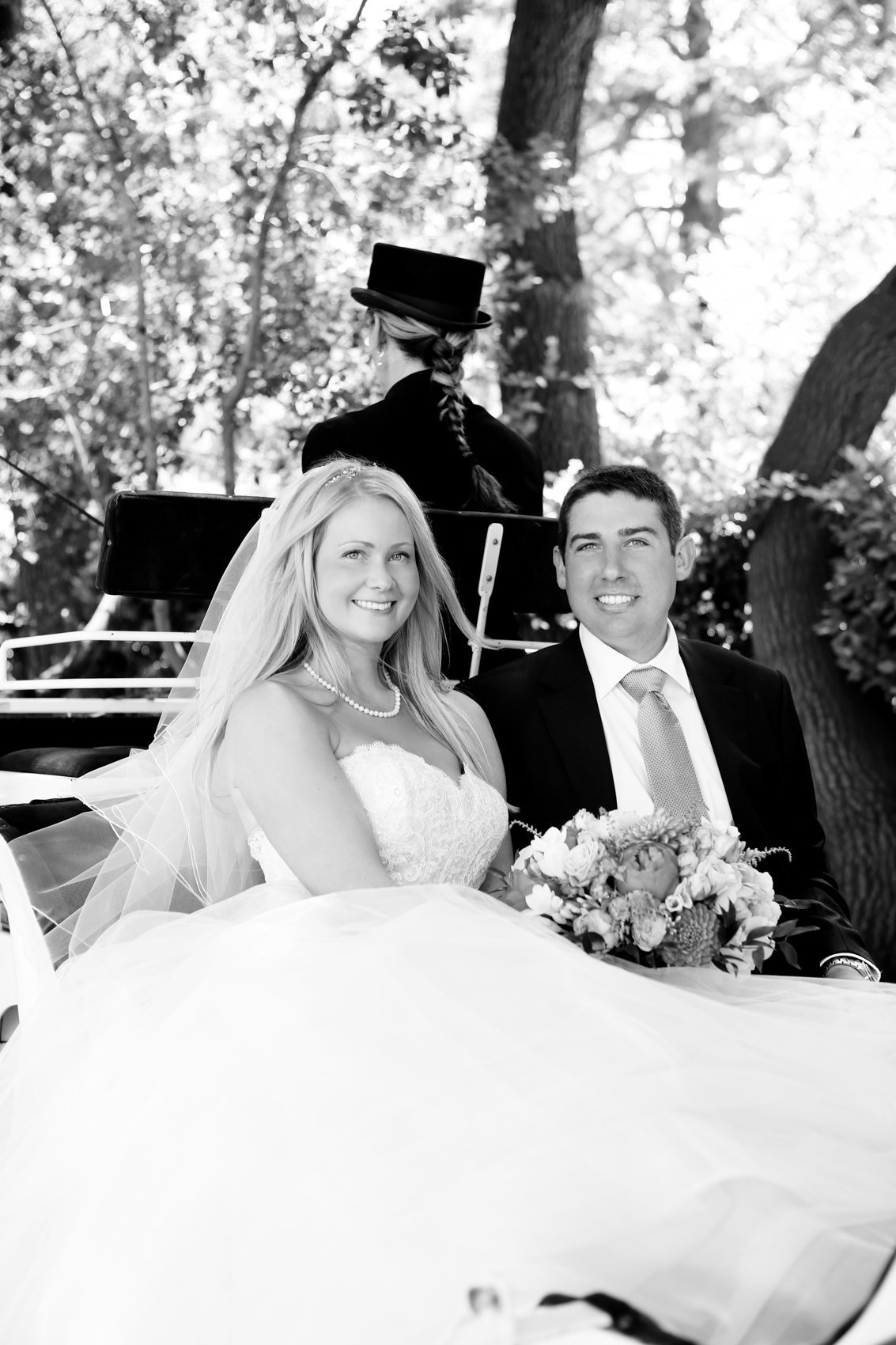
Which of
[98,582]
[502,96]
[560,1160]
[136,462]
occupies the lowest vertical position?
[560,1160]

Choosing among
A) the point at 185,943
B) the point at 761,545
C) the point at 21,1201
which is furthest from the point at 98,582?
the point at 761,545

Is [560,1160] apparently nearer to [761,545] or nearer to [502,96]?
[761,545]

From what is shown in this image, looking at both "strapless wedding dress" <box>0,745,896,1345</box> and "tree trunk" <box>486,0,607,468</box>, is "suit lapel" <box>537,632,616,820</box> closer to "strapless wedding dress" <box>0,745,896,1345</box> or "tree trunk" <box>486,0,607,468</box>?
"strapless wedding dress" <box>0,745,896,1345</box>

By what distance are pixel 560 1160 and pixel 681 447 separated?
290 inches

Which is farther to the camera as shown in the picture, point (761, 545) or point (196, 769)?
point (761, 545)

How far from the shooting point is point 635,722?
3.62 metres

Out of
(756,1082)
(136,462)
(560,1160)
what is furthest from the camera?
(136,462)

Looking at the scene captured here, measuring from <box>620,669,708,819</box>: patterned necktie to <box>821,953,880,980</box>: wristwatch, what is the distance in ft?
1.53

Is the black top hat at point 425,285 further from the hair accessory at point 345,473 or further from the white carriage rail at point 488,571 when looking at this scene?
the hair accessory at point 345,473

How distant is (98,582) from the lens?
389 centimetres

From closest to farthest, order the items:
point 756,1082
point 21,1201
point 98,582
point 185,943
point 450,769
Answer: point 756,1082, point 21,1201, point 185,943, point 450,769, point 98,582

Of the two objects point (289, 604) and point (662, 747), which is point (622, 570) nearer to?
point (662, 747)

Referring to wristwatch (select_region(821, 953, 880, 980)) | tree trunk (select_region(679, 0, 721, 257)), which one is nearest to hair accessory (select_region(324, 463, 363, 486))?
wristwatch (select_region(821, 953, 880, 980))

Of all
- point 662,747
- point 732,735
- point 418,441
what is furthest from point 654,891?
point 418,441
